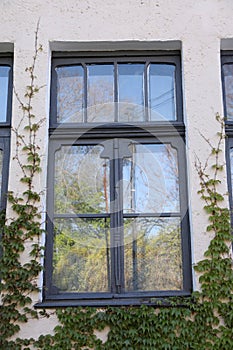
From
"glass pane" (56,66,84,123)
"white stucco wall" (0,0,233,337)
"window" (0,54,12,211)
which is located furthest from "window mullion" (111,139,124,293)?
"window" (0,54,12,211)

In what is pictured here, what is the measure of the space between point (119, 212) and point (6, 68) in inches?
65.5

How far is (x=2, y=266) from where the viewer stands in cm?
354

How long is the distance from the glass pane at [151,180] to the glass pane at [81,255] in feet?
1.04

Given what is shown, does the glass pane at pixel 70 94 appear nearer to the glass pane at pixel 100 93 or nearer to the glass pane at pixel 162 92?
the glass pane at pixel 100 93

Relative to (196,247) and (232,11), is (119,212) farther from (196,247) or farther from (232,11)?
(232,11)

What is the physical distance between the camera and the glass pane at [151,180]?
3.82m

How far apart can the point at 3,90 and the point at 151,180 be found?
154 cm

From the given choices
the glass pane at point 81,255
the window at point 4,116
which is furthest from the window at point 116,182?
the window at point 4,116

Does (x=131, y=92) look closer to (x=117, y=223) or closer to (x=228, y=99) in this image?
(x=228, y=99)

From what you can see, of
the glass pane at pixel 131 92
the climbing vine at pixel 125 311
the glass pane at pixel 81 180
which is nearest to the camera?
the climbing vine at pixel 125 311

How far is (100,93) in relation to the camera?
4059mm

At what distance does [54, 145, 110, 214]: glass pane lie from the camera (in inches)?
150

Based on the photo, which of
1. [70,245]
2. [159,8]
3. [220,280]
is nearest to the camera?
[220,280]

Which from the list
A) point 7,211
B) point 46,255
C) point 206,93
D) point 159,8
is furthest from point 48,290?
point 159,8
